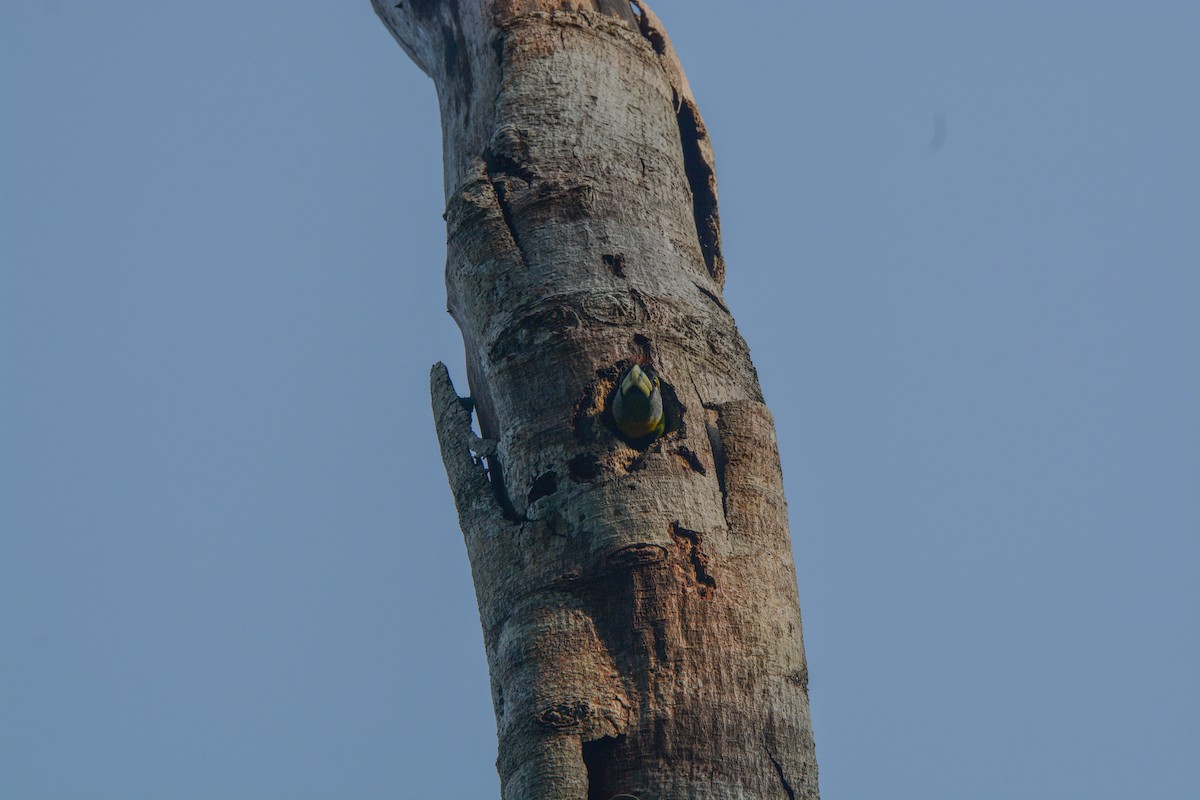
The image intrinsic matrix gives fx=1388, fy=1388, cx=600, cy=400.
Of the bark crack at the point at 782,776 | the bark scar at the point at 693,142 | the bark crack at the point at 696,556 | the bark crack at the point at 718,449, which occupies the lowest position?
the bark crack at the point at 782,776

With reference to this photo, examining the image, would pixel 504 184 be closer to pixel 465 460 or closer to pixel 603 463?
pixel 465 460

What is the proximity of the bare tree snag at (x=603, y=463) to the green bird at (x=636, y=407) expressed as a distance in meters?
0.03

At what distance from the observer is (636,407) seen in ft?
8.85

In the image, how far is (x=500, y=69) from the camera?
11.7 ft

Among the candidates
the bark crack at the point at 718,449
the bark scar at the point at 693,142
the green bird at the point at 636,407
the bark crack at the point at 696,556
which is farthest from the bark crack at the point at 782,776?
the bark scar at the point at 693,142

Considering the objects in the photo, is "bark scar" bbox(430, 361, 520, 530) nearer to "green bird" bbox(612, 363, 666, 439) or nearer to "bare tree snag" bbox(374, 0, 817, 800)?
"bare tree snag" bbox(374, 0, 817, 800)

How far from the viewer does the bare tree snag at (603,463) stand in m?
2.43

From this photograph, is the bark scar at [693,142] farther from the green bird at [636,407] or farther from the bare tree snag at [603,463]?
the green bird at [636,407]

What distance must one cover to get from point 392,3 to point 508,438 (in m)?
1.95

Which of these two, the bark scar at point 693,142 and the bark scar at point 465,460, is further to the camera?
the bark scar at point 693,142

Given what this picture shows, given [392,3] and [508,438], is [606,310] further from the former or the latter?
[392,3]

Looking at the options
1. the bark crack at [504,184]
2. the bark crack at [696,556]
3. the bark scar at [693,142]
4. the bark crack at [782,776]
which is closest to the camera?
A: the bark crack at [782,776]

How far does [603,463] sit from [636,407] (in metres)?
0.13

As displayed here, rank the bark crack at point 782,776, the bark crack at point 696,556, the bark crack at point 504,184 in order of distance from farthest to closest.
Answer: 1. the bark crack at point 504,184
2. the bark crack at point 696,556
3. the bark crack at point 782,776
